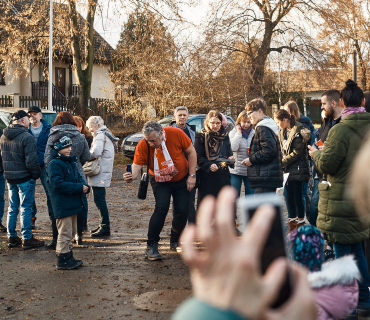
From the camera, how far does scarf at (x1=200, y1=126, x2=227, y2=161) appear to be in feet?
21.8

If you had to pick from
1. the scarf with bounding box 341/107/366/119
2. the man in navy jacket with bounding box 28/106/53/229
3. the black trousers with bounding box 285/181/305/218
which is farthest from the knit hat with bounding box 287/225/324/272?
the man in navy jacket with bounding box 28/106/53/229

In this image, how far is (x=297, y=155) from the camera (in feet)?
22.5

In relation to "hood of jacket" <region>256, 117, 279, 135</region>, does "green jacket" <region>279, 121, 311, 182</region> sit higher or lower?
lower

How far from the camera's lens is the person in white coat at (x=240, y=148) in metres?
7.24

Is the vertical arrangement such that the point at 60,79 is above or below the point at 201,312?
above

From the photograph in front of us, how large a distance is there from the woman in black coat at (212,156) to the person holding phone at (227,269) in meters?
5.69

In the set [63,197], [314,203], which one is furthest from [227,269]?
[314,203]

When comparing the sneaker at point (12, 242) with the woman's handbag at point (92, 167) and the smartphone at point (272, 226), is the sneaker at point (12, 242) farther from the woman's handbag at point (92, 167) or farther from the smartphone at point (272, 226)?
the smartphone at point (272, 226)

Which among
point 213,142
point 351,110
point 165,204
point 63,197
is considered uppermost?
point 351,110

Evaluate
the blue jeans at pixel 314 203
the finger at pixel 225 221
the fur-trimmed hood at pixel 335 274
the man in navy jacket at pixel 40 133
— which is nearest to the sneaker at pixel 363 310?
the blue jeans at pixel 314 203

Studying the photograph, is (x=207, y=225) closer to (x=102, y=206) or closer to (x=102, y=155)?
(x=102, y=206)

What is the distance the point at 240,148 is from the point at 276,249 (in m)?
6.46

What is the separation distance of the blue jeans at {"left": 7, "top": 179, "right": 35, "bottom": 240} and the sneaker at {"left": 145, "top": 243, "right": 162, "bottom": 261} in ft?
6.12

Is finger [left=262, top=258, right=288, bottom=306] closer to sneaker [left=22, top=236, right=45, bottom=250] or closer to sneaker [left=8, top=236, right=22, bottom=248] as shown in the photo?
sneaker [left=22, top=236, right=45, bottom=250]
